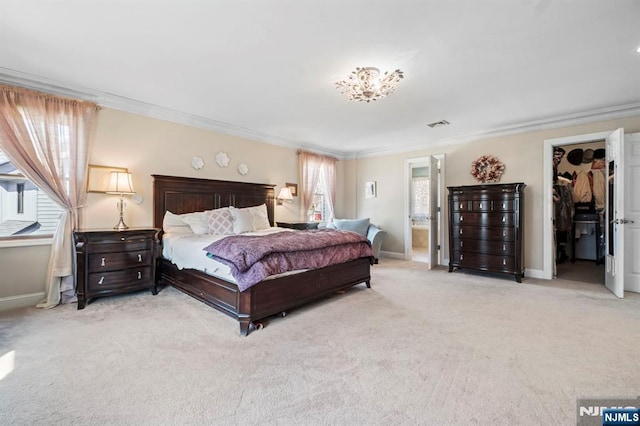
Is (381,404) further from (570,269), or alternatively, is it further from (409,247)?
(570,269)

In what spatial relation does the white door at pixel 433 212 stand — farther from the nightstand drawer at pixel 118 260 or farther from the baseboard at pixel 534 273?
the nightstand drawer at pixel 118 260

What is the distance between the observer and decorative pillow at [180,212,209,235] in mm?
4023

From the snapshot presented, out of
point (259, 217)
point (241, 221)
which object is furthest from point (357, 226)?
point (241, 221)

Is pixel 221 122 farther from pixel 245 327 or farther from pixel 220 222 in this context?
pixel 245 327

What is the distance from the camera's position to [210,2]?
1.97 m

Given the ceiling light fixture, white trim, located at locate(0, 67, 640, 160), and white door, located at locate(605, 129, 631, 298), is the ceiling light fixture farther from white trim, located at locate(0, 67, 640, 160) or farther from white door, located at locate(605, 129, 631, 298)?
white door, located at locate(605, 129, 631, 298)

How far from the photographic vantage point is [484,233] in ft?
15.3

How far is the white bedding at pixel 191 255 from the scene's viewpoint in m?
2.77

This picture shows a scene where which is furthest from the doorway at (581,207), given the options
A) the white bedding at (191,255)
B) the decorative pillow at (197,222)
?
the decorative pillow at (197,222)

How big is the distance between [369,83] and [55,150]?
3.54 m

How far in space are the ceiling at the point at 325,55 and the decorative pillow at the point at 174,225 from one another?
1.44m

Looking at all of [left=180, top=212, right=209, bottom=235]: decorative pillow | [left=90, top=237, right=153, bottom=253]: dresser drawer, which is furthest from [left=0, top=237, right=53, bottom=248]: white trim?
[left=180, top=212, right=209, bottom=235]: decorative pillow

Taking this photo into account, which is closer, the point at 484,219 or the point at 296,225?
the point at 484,219

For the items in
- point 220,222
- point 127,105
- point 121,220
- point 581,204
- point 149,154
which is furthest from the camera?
point 581,204
